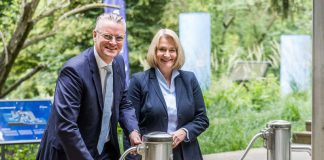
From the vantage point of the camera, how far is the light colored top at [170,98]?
208 inches

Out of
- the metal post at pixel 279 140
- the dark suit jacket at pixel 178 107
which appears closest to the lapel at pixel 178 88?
the dark suit jacket at pixel 178 107

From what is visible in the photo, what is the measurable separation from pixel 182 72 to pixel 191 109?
0.29 meters

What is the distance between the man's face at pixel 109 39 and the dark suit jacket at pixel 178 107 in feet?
2.99

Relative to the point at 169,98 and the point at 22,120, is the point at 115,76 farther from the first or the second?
the point at 22,120

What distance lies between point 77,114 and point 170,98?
1170 mm

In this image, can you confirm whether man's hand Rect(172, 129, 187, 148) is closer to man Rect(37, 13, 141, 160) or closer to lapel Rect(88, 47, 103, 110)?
man Rect(37, 13, 141, 160)

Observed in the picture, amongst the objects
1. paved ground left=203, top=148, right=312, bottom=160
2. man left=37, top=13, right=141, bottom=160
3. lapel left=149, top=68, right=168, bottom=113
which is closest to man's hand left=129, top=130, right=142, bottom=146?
man left=37, top=13, right=141, bottom=160

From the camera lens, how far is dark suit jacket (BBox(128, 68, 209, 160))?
5.25 meters

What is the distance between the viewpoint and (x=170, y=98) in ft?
17.5

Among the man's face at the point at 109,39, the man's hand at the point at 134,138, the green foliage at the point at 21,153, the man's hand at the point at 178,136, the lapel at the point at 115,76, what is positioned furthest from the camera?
the green foliage at the point at 21,153

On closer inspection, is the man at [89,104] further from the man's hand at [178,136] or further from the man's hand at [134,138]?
the man's hand at [178,136]

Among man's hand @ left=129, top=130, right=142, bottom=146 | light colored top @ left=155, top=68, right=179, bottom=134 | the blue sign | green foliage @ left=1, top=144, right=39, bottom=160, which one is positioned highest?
light colored top @ left=155, top=68, right=179, bottom=134

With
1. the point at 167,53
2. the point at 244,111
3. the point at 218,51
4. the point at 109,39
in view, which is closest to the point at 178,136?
the point at 167,53

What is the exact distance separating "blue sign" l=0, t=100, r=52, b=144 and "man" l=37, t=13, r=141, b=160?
296 centimetres
